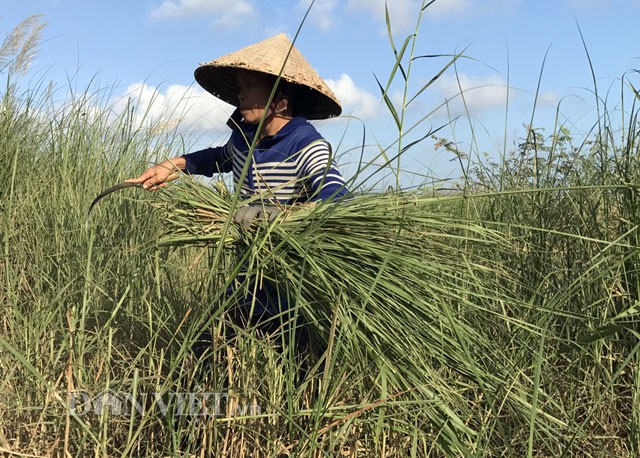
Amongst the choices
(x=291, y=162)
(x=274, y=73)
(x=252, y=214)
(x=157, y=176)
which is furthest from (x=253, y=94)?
(x=252, y=214)

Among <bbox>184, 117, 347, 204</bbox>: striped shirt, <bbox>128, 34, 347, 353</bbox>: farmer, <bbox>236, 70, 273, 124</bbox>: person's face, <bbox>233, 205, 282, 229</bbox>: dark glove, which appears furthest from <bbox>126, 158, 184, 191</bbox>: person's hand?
<bbox>233, 205, 282, 229</bbox>: dark glove

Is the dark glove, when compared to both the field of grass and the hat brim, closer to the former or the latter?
the field of grass

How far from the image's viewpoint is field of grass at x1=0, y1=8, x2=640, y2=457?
1348 mm

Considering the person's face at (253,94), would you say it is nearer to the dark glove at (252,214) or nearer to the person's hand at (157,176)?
the person's hand at (157,176)

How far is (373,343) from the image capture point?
1399mm

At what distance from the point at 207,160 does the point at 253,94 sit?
1.23ft

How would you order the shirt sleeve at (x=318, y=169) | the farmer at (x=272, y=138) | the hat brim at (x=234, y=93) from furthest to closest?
1. the hat brim at (x=234, y=93)
2. the farmer at (x=272, y=138)
3. the shirt sleeve at (x=318, y=169)

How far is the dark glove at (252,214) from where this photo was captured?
1438mm

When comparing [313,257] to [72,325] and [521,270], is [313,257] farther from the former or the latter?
[521,270]

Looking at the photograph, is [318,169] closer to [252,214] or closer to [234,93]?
[252,214]

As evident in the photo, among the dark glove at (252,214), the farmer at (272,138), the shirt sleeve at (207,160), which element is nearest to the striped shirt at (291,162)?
the farmer at (272,138)

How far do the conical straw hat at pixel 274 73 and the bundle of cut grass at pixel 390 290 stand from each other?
2.05 ft

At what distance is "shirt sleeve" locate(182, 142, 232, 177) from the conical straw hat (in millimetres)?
278

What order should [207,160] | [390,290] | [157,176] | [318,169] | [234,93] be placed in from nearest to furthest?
1. [390,290]
2. [318,169]
3. [157,176]
4. [207,160]
5. [234,93]
